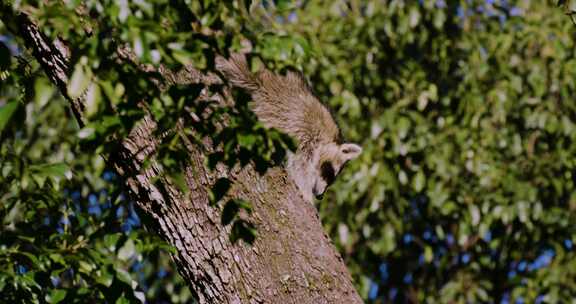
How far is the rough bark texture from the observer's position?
206cm

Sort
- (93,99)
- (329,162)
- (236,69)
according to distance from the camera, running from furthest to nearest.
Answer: (329,162) → (236,69) → (93,99)

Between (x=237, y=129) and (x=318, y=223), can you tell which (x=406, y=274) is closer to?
(x=318, y=223)

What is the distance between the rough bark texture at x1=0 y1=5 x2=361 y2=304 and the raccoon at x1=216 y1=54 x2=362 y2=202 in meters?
1.20

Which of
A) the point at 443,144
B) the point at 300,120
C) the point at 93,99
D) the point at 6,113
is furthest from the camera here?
the point at 443,144

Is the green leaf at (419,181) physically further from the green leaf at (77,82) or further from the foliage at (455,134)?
the green leaf at (77,82)

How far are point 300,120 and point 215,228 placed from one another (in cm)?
181

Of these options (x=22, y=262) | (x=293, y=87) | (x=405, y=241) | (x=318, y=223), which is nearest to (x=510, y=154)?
(x=405, y=241)

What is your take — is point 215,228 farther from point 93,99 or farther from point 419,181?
point 419,181

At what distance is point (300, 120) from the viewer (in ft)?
Result: 12.6

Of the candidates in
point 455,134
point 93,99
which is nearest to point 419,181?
point 455,134

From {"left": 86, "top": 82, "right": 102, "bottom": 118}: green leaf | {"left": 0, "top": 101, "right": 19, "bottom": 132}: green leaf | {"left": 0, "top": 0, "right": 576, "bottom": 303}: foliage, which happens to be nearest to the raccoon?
{"left": 0, "top": 0, "right": 576, "bottom": 303}: foliage

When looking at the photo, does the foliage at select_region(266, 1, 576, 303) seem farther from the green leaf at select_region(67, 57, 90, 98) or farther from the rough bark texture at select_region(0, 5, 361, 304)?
the green leaf at select_region(67, 57, 90, 98)

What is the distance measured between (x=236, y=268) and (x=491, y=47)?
312 cm

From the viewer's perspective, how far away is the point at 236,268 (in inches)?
82.0
